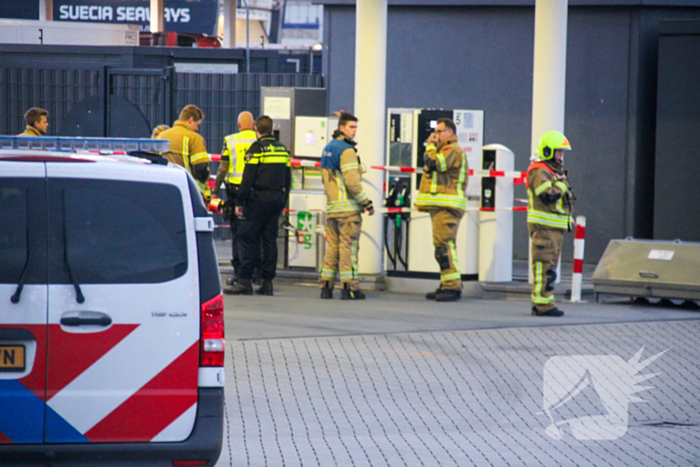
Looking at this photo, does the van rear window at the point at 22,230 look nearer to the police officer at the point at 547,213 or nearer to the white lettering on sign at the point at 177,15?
the police officer at the point at 547,213

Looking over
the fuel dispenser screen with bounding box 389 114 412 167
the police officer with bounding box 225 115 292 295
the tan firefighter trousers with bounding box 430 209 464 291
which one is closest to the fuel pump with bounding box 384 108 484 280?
the fuel dispenser screen with bounding box 389 114 412 167

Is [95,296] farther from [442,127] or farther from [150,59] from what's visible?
[150,59]

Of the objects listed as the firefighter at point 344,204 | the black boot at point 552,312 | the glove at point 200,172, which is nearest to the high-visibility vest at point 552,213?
the black boot at point 552,312

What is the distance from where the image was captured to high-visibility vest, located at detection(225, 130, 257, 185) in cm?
1248

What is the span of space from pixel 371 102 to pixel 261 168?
6.22 ft

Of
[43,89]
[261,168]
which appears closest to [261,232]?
[261,168]

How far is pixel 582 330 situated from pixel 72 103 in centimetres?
Result: 1166

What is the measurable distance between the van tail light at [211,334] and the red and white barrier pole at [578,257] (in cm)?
772

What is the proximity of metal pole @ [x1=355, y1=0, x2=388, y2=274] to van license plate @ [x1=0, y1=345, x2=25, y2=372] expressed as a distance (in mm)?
8754

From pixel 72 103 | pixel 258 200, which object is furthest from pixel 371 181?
pixel 72 103

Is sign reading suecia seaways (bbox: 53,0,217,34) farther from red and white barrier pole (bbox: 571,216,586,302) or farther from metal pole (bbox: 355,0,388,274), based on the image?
red and white barrier pole (bbox: 571,216,586,302)

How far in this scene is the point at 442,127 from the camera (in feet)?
38.8

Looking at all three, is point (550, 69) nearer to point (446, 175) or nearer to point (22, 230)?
point (446, 175)

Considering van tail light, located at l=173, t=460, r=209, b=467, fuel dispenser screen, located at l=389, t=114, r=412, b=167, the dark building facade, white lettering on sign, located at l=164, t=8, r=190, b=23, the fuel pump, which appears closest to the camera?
van tail light, located at l=173, t=460, r=209, b=467
